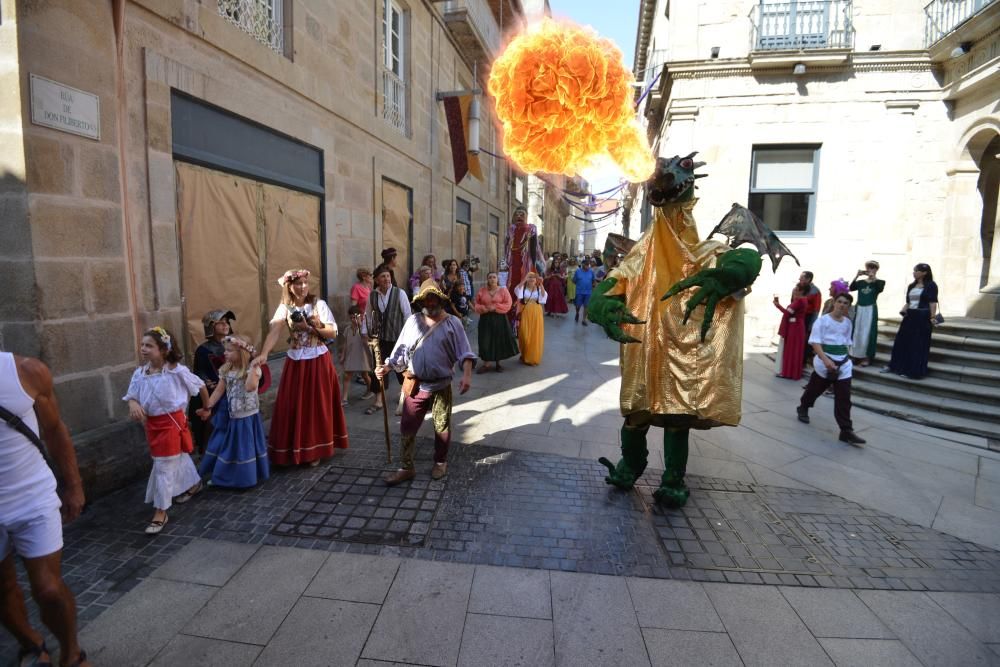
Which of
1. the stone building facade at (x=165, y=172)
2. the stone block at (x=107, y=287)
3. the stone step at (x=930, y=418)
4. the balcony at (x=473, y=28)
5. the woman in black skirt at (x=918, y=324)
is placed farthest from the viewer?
the balcony at (x=473, y=28)

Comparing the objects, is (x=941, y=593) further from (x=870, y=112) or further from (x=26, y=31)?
(x=870, y=112)

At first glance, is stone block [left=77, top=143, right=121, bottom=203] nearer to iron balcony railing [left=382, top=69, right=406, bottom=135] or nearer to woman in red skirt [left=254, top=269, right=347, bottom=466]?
woman in red skirt [left=254, top=269, right=347, bottom=466]

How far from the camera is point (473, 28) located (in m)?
13.0

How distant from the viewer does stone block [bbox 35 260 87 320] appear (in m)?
3.71

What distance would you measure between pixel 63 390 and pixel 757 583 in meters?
5.19

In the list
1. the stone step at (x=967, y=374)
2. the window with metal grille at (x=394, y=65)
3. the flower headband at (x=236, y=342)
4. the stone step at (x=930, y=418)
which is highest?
the window with metal grille at (x=394, y=65)

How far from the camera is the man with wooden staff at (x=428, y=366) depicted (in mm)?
4445

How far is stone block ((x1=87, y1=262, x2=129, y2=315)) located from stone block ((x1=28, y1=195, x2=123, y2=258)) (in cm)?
11

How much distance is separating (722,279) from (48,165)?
497 cm

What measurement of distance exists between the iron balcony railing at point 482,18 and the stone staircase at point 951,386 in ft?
38.8

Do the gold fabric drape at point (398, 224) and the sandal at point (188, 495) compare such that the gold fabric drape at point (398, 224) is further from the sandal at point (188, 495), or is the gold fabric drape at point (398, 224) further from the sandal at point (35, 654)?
the sandal at point (35, 654)

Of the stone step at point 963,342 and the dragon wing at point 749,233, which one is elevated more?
the dragon wing at point 749,233

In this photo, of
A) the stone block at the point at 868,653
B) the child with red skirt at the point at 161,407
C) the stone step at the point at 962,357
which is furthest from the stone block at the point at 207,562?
the stone step at the point at 962,357

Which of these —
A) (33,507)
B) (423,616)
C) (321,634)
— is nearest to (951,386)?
(423,616)
